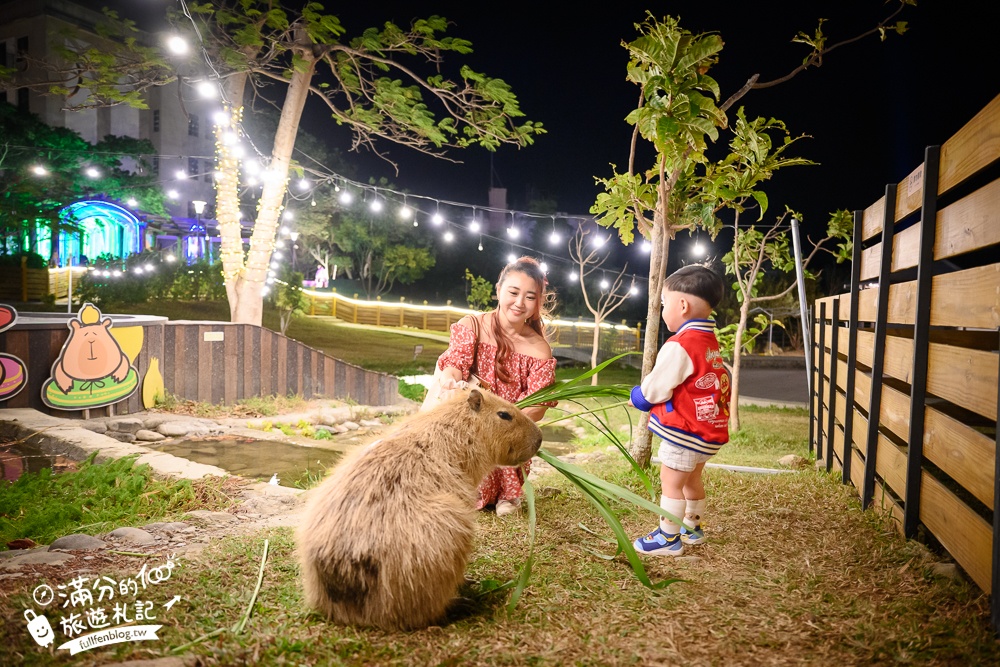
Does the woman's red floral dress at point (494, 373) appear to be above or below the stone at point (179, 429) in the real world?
above

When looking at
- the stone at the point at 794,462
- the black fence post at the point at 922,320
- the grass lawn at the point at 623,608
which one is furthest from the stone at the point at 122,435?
the black fence post at the point at 922,320

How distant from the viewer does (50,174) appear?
36.0ft

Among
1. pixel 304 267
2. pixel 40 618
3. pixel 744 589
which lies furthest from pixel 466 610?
pixel 304 267

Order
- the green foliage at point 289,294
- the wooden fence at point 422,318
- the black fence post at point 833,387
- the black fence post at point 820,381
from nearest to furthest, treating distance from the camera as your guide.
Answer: the black fence post at point 833,387 < the black fence post at point 820,381 < the green foliage at point 289,294 < the wooden fence at point 422,318

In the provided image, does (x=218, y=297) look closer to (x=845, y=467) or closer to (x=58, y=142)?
(x=58, y=142)

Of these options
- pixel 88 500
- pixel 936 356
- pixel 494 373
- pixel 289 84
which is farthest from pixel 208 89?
pixel 936 356

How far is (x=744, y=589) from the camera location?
2.08 metres

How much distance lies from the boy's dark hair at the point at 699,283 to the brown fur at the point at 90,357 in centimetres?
645

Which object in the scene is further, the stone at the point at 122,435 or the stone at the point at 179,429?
the stone at the point at 179,429

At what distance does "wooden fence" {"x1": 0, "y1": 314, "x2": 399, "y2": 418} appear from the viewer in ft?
20.1

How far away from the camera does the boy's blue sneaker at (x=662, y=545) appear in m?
2.42

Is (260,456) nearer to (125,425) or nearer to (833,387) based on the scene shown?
(125,425)

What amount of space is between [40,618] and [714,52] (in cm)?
354

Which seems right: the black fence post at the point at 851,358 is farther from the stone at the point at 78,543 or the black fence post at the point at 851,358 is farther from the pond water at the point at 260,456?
the stone at the point at 78,543
